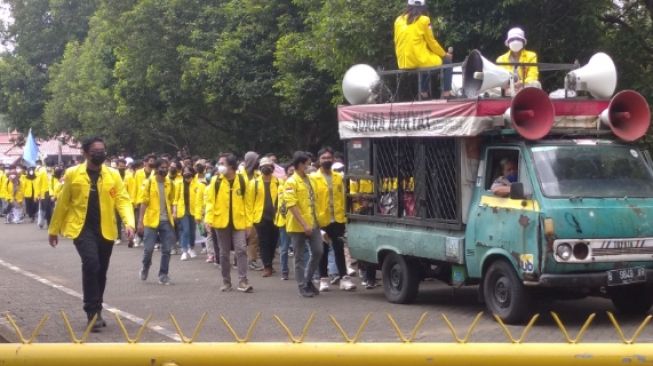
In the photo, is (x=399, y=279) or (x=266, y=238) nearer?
(x=399, y=279)

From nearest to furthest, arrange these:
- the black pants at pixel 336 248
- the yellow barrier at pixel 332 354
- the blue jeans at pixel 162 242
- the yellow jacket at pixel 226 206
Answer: the yellow barrier at pixel 332 354 → the yellow jacket at pixel 226 206 → the black pants at pixel 336 248 → the blue jeans at pixel 162 242

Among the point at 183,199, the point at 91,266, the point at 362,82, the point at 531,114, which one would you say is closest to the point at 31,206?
the point at 183,199

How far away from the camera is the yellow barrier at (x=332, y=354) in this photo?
3.84m

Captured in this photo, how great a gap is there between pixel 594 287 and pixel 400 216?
2.84m

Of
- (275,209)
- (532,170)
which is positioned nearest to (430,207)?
(532,170)

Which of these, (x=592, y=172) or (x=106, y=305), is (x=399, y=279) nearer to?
(x=592, y=172)

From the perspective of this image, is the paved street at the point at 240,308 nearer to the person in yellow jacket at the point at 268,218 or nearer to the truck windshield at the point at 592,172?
the person in yellow jacket at the point at 268,218

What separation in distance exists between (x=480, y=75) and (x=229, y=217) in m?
4.43

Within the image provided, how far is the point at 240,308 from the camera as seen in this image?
12.2 metres

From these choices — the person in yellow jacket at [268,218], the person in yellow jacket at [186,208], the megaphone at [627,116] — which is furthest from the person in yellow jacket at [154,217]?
the megaphone at [627,116]

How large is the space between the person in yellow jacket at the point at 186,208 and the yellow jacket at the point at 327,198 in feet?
16.3

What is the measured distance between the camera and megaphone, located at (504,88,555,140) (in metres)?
10.2

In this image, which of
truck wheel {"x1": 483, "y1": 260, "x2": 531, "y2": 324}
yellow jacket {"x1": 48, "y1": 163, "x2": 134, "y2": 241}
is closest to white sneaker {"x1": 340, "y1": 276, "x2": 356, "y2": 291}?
truck wheel {"x1": 483, "y1": 260, "x2": 531, "y2": 324}

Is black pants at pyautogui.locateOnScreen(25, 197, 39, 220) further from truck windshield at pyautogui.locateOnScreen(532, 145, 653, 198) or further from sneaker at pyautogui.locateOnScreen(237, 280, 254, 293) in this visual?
truck windshield at pyautogui.locateOnScreen(532, 145, 653, 198)
